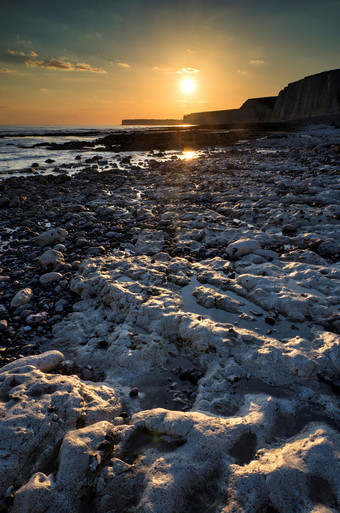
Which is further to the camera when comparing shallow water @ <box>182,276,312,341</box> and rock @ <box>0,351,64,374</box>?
shallow water @ <box>182,276,312,341</box>

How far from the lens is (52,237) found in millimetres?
7531

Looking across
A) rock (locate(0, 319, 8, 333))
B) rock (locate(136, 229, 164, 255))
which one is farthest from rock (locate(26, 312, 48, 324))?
rock (locate(136, 229, 164, 255))

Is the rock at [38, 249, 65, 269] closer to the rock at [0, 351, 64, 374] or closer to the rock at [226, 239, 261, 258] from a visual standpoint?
Answer: the rock at [0, 351, 64, 374]

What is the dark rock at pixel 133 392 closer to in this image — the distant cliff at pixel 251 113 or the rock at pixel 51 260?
the rock at pixel 51 260

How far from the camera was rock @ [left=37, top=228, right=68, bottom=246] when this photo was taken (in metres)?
7.43

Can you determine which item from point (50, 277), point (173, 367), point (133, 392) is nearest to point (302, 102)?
point (50, 277)

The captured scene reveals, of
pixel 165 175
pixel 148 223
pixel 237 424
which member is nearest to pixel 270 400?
pixel 237 424

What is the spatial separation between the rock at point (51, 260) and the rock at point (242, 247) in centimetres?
389

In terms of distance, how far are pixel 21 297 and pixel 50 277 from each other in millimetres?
777

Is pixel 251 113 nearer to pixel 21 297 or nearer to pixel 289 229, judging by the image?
pixel 289 229

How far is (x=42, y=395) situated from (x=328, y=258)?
19.0 feet

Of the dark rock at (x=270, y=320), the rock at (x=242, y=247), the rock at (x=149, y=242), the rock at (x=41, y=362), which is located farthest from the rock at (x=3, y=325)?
the rock at (x=242, y=247)

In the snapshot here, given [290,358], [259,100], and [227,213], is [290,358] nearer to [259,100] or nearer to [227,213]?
[227,213]

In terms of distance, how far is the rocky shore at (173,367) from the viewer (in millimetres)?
2135
